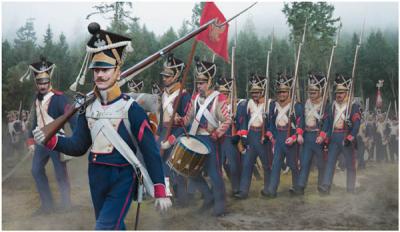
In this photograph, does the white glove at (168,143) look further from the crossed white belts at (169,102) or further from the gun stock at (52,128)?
the gun stock at (52,128)

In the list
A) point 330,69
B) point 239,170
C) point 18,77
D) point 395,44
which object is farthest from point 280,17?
point 18,77

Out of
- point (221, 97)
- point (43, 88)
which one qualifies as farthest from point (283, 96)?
point (43, 88)

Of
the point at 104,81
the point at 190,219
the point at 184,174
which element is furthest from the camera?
the point at 190,219

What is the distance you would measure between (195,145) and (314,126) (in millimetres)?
1711

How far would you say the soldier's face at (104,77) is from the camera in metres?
5.68

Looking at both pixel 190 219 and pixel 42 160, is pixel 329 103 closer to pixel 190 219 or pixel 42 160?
pixel 190 219

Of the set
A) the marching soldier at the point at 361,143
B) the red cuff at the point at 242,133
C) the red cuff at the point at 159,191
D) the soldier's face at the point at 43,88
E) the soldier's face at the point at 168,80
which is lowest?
the red cuff at the point at 159,191

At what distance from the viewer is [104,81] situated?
568 cm

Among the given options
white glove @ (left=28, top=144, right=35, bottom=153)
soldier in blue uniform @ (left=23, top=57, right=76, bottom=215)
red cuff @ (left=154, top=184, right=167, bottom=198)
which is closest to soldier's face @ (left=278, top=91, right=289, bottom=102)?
→ soldier in blue uniform @ (left=23, top=57, right=76, bottom=215)

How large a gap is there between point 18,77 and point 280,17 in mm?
3506

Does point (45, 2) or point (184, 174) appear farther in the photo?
point (45, 2)

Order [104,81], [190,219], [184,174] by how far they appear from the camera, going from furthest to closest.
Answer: [190,219] → [184,174] → [104,81]

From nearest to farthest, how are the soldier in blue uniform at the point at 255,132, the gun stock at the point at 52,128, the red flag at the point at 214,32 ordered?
the gun stock at the point at 52,128 < the red flag at the point at 214,32 < the soldier in blue uniform at the point at 255,132

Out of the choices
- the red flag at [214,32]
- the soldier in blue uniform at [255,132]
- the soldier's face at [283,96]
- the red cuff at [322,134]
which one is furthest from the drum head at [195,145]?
the red cuff at [322,134]
